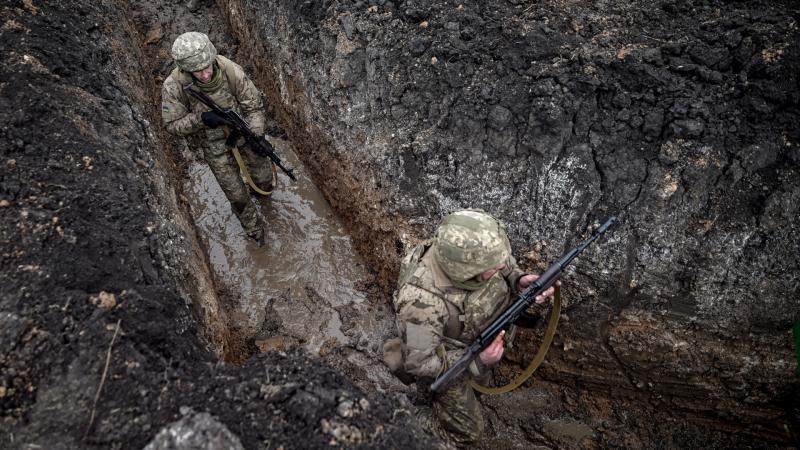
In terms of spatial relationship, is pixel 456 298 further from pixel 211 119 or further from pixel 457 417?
pixel 211 119

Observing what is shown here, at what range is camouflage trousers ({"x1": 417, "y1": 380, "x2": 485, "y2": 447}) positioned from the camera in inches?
140

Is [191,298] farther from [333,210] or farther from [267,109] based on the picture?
[267,109]

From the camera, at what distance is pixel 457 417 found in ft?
12.0

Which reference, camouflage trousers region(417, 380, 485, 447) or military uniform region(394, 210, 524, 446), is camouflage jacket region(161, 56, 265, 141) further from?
camouflage trousers region(417, 380, 485, 447)

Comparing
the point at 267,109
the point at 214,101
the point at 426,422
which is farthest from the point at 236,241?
the point at 426,422

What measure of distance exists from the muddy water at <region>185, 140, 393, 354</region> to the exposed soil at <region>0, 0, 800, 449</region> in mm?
56

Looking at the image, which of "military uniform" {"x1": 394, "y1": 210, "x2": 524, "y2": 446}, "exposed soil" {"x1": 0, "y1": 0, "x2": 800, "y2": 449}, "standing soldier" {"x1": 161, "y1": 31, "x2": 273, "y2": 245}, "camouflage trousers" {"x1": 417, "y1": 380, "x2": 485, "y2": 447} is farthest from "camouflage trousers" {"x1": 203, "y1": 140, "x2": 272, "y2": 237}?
"camouflage trousers" {"x1": 417, "y1": 380, "x2": 485, "y2": 447}

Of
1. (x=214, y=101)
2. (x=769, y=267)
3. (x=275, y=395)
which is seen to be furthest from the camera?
(x=214, y=101)

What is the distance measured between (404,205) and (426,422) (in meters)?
1.85

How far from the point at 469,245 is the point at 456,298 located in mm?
466

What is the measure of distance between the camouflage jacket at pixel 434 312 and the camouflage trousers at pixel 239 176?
236 cm

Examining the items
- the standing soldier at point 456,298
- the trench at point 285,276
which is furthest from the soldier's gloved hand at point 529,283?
the trench at point 285,276

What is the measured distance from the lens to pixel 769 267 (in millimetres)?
3576

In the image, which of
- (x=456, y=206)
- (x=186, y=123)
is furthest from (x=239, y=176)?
(x=456, y=206)
